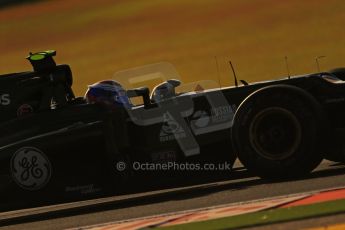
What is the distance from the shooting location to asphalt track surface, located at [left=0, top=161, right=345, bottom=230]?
21.7ft

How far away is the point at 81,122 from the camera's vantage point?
7.80 meters

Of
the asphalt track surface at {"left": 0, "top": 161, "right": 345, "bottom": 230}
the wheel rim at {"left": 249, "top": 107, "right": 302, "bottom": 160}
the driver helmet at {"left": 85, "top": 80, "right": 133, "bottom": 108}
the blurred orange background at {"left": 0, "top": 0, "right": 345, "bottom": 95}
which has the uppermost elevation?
the blurred orange background at {"left": 0, "top": 0, "right": 345, "bottom": 95}

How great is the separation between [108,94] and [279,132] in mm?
1944

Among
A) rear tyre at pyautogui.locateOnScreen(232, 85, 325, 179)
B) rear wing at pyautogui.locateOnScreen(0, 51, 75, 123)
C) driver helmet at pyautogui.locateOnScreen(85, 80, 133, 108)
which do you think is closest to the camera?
rear tyre at pyautogui.locateOnScreen(232, 85, 325, 179)

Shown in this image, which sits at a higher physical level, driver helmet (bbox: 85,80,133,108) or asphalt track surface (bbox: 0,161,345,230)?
driver helmet (bbox: 85,80,133,108)

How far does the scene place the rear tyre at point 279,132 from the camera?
283 inches

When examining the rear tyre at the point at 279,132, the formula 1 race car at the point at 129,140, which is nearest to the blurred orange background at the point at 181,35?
the formula 1 race car at the point at 129,140

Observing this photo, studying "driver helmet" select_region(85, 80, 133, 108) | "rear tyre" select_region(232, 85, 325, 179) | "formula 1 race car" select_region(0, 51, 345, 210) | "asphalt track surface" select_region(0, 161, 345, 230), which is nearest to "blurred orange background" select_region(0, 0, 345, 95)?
"driver helmet" select_region(85, 80, 133, 108)

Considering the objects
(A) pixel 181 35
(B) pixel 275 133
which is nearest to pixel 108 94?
(B) pixel 275 133

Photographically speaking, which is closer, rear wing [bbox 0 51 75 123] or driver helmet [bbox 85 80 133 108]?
driver helmet [bbox 85 80 133 108]

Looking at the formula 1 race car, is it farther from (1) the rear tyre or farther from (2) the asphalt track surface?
(2) the asphalt track surface

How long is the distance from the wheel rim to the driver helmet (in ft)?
4.72

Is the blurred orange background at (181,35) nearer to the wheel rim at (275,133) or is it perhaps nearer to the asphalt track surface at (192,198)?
the asphalt track surface at (192,198)

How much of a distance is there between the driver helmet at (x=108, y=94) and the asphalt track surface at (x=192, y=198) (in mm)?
1059
